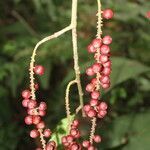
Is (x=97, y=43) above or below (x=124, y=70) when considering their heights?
below

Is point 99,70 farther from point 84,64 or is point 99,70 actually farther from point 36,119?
point 84,64

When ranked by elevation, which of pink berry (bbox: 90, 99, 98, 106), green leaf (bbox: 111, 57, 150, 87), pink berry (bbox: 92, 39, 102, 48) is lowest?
pink berry (bbox: 90, 99, 98, 106)

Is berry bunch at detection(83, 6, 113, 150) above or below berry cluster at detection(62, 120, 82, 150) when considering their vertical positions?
above

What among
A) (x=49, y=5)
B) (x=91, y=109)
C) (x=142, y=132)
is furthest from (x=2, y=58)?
(x=91, y=109)

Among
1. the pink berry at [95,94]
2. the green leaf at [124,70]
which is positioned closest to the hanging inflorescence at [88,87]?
the pink berry at [95,94]

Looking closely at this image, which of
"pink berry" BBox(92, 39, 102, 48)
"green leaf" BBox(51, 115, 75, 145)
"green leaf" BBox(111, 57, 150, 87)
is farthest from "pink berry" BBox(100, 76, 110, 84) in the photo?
"green leaf" BBox(111, 57, 150, 87)

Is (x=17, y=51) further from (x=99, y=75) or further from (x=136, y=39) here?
(x=99, y=75)

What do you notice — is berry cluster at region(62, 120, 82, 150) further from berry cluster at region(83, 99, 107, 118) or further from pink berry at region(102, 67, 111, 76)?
pink berry at region(102, 67, 111, 76)

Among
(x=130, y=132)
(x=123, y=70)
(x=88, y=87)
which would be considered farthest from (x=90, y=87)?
(x=130, y=132)
